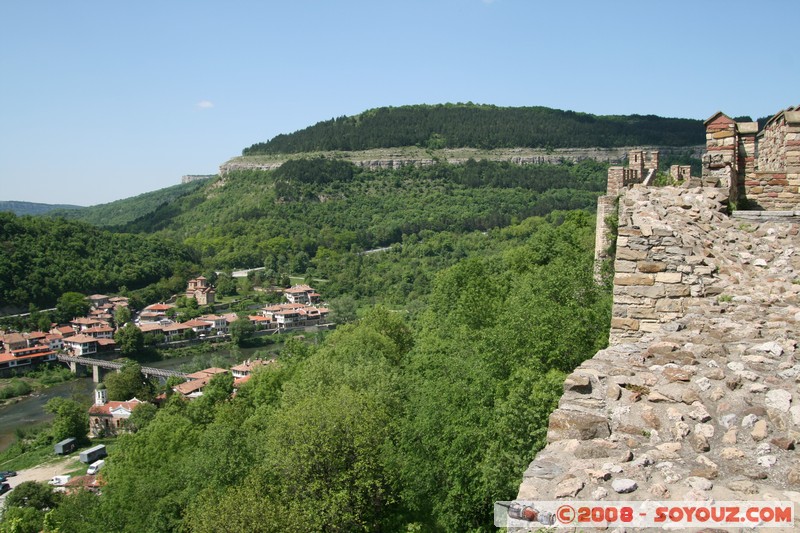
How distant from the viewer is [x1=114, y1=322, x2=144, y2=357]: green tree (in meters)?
67.8

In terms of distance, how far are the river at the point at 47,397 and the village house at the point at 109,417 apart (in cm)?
386

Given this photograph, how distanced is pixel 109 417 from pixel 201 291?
161 ft

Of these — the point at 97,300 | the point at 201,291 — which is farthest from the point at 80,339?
the point at 201,291

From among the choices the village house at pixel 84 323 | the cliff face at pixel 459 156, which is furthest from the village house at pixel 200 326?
the cliff face at pixel 459 156

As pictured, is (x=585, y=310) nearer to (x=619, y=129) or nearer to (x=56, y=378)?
(x=56, y=378)

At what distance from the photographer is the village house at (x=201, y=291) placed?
90125mm

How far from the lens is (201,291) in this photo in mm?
92188

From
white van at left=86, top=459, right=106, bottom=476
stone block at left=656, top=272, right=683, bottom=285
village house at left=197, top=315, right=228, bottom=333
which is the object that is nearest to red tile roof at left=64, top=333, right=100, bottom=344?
village house at left=197, top=315, right=228, bottom=333

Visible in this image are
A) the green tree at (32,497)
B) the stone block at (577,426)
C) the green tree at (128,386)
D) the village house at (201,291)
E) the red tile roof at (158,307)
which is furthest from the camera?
the village house at (201,291)

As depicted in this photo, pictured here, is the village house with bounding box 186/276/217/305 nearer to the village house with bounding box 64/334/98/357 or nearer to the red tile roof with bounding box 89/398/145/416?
the village house with bounding box 64/334/98/357

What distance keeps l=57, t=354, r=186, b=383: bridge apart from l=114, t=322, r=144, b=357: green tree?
409cm

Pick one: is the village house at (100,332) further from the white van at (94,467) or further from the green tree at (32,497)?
the green tree at (32,497)

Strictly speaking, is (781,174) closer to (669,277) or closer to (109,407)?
(669,277)

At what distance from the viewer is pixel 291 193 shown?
134000 millimetres
